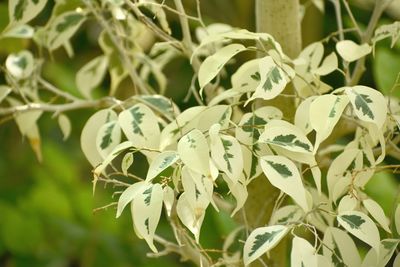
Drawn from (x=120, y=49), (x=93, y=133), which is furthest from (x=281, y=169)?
(x=120, y=49)

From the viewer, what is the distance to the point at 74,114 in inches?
70.7

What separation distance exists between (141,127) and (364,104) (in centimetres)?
23

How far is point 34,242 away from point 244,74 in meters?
0.90

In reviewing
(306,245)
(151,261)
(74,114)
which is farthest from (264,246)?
(74,114)

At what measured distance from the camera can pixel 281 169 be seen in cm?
67

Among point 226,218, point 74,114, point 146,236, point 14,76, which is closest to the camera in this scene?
point 146,236

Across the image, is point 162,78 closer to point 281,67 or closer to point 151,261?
point 281,67

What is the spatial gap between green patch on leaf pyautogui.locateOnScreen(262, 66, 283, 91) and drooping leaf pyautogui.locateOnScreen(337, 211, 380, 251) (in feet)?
0.46

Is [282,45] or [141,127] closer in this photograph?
[141,127]

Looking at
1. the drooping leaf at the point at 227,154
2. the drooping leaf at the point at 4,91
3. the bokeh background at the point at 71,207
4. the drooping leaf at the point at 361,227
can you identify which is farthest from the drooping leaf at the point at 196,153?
the bokeh background at the point at 71,207

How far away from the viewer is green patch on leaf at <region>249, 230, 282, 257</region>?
0.65m

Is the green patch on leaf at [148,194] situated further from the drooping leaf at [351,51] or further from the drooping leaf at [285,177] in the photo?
the drooping leaf at [351,51]

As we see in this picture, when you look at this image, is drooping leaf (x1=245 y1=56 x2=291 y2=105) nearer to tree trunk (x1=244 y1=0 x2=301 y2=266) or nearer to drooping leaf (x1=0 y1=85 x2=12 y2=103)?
tree trunk (x1=244 y1=0 x2=301 y2=266)

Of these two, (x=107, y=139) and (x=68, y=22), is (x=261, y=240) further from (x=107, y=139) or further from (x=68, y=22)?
(x=68, y=22)
